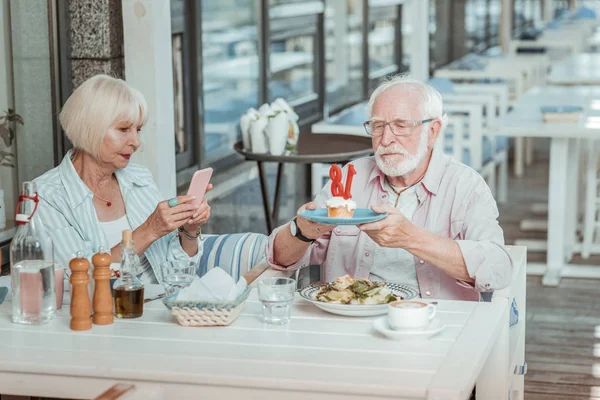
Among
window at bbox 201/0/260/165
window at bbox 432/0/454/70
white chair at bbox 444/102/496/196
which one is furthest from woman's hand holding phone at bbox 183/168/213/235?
window at bbox 432/0/454/70

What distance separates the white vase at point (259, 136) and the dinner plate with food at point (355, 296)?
2.07 m

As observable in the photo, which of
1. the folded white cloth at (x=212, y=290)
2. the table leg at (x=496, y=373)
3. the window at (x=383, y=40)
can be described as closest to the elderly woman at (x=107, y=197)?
the folded white cloth at (x=212, y=290)

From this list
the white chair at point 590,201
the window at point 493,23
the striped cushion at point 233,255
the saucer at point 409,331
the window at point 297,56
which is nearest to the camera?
the saucer at point 409,331

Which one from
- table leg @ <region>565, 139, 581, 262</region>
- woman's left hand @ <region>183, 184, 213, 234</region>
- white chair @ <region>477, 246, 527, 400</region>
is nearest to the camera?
white chair @ <region>477, 246, 527, 400</region>

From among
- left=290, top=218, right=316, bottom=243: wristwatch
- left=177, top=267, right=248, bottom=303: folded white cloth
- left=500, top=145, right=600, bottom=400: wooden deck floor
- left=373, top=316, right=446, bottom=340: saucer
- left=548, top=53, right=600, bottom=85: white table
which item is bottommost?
left=500, top=145, right=600, bottom=400: wooden deck floor

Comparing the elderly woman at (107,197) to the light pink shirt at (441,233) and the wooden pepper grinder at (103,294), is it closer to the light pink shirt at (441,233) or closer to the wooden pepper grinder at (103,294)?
the light pink shirt at (441,233)

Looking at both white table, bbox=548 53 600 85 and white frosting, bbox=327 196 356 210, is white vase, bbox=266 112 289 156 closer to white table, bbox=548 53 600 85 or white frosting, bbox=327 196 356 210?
white frosting, bbox=327 196 356 210

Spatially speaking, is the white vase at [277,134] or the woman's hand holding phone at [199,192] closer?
the woman's hand holding phone at [199,192]

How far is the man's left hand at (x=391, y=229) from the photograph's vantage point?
8.11 feet

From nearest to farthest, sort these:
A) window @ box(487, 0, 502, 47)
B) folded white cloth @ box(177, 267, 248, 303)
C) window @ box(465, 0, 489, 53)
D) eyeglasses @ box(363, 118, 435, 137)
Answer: folded white cloth @ box(177, 267, 248, 303)
eyeglasses @ box(363, 118, 435, 137)
window @ box(465, 0, 489, 53)
window @ box(487, 0, 502, 47)

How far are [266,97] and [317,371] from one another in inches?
153

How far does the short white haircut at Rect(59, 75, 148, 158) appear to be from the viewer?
2.95 meters

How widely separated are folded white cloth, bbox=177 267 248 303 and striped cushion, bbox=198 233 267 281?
35.4 inches

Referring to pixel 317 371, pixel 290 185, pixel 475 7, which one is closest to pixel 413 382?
pixel 317 371
